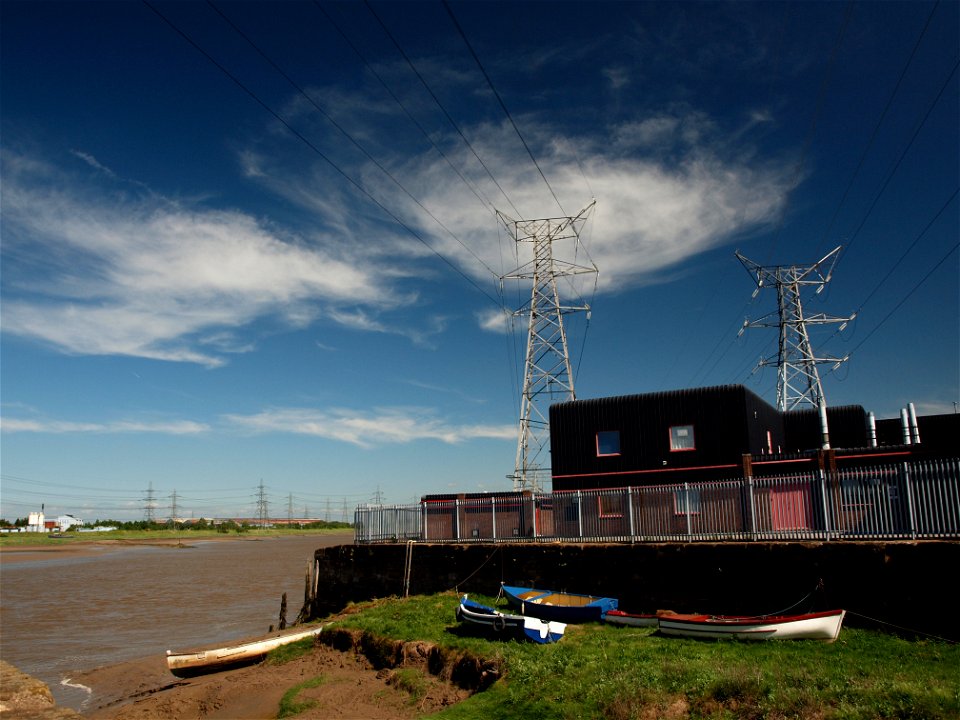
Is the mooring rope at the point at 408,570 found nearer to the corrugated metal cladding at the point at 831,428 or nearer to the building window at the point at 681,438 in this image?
the building window at the point at 681,438

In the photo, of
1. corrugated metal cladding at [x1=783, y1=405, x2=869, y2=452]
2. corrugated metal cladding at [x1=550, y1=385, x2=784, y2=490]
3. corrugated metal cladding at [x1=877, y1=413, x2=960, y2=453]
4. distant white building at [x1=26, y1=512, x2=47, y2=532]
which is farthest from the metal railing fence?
distant white building at [x1=26, y1=512, x2=47, y2=532]

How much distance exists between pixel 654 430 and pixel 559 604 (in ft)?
39.3

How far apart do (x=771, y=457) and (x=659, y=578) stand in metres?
10.4

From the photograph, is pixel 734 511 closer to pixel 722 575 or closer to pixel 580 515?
pixel 722 575

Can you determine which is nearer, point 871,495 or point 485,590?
point 871,495

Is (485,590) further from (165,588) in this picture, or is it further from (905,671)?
(165,588)

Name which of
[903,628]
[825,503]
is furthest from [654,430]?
[903,628]

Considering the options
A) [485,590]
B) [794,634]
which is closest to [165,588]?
[485,590]

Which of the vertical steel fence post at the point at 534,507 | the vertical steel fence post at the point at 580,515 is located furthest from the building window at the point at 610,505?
the vertical steel fence post at the point at 534,507

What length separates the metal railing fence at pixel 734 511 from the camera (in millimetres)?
17828

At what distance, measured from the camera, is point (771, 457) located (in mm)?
27906

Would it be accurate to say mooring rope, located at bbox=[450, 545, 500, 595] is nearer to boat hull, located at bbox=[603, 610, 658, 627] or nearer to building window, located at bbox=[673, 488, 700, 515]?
boat hull, located at bbox=[603, 610, 658, 627]

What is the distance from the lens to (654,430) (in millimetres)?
30203

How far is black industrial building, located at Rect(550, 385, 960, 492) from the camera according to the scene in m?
28.7
